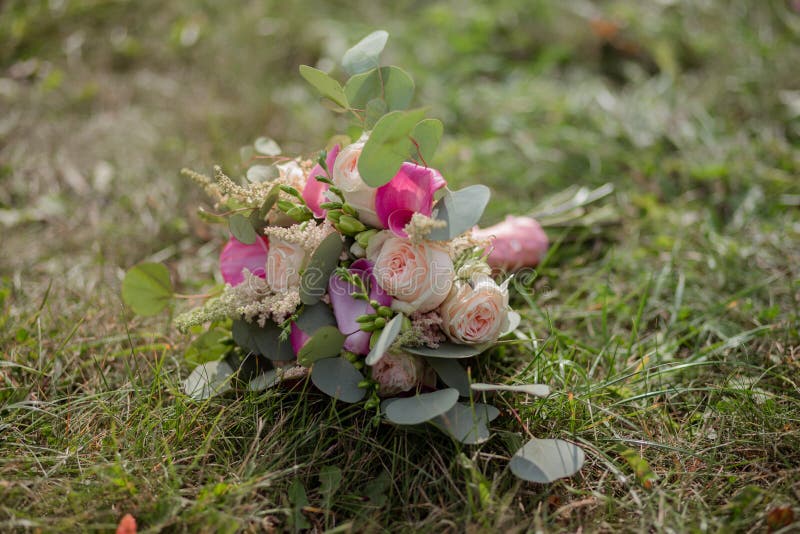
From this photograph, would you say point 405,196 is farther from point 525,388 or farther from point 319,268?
point 525,388

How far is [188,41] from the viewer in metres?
3.12

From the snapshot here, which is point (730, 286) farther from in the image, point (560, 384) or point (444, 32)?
point (444, 32)

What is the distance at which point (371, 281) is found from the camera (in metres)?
1.15

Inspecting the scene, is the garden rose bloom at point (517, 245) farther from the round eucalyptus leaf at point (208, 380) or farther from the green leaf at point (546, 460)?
the round eucalyptus leaf at point (208, 380)

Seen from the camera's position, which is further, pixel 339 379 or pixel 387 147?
pixel 339 379

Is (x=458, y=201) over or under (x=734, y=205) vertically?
over

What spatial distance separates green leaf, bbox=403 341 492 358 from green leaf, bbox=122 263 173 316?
0.60 metres

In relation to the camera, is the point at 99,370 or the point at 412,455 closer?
the point at 412,455

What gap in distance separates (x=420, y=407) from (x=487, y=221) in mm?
986

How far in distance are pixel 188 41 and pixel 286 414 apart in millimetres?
2572

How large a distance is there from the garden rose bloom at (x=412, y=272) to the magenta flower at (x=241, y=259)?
283 mm

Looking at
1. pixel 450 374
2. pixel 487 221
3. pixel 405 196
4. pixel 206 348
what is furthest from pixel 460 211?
pixel 487 221

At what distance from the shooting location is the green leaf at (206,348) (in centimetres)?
135

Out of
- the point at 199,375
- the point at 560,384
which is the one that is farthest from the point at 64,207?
the point at 560,384
